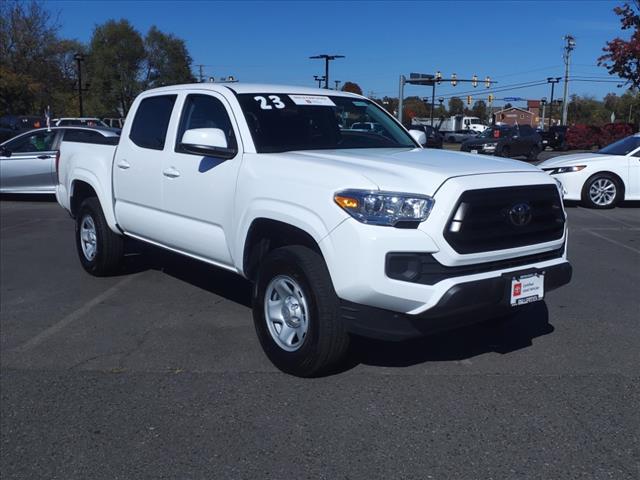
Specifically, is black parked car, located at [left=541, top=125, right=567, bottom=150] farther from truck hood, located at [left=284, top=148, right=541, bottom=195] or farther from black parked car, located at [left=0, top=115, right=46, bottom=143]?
truck hood, located at [left=284, top=148, right=541, bottom=195]

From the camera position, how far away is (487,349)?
5141 mm

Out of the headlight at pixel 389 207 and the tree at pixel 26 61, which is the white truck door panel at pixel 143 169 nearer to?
the headlight at pixel 389 207

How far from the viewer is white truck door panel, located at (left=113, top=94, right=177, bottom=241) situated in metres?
5.94

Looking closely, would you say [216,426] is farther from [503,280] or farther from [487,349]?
[487,349]

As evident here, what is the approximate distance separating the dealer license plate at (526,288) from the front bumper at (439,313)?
0.24 feet

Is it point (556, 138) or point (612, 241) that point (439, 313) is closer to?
point (612, 241)

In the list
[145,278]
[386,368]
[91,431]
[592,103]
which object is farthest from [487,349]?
[592,103]

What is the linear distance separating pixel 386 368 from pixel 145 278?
3653mm

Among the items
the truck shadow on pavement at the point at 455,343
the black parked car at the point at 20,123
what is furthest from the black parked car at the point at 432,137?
the black parked car at the point at 20,123

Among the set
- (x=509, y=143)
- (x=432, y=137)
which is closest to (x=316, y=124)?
(x=432, y=137)

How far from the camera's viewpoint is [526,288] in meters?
4.29

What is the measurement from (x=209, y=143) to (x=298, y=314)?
145 cm

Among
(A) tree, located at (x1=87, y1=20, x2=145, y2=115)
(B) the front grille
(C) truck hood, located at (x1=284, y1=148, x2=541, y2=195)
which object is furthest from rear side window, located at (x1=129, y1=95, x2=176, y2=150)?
(A) tree, located at (x1=87, y1=20, x2=145, y2=115)

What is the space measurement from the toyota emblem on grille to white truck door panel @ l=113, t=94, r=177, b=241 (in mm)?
3014
